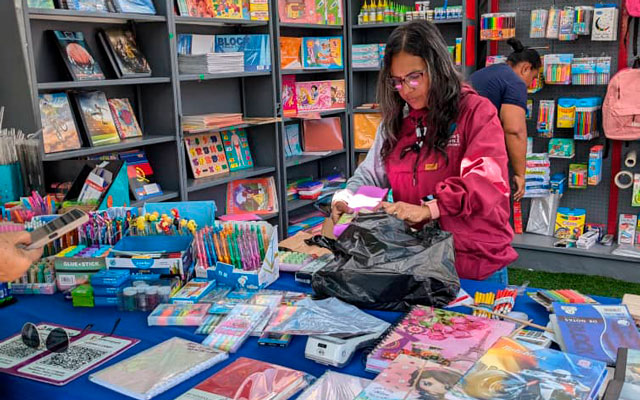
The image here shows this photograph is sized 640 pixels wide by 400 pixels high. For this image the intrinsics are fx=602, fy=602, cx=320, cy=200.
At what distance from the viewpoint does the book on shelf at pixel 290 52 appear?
484cm

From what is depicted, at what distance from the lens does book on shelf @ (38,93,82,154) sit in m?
3.27

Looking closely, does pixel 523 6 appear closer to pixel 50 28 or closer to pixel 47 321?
pixel 50 28

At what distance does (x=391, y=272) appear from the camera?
1836mm

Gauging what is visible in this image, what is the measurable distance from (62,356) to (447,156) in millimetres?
1481

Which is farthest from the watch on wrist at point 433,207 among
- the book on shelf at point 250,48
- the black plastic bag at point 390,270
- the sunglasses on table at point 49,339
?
the book on shelf at point 250,48

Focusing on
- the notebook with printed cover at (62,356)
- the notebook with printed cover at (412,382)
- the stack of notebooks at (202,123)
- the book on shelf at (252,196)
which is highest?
the stack of notebooks at (202,123)

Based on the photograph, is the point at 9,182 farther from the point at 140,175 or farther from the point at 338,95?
the point at 338,95

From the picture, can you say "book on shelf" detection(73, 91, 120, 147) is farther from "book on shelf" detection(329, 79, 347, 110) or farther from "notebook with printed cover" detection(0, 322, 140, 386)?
"book on shelf" detection(329, 79, 347, 110)

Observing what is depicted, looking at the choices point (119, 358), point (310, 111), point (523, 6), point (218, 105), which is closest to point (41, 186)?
point (119, 358)

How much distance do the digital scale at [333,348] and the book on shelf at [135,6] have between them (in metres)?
2.70

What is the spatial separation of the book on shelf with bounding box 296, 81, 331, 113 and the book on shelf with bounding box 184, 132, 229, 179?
0.88m

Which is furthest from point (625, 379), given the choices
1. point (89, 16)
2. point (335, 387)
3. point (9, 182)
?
point (89, 16)

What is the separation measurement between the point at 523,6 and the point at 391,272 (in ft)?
13.7

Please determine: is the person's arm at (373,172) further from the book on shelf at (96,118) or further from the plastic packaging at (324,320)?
the book on shelf at (96,118)
